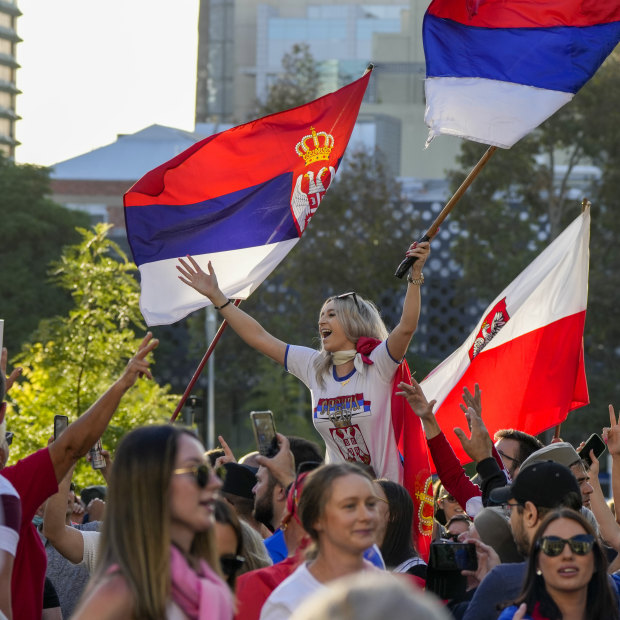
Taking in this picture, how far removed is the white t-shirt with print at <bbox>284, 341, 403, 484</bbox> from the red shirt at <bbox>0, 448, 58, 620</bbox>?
7.42ft

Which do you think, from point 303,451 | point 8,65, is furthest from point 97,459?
point 8,65

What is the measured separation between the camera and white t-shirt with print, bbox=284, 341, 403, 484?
22.8ft

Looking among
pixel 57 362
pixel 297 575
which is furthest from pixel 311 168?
pixel 57 362

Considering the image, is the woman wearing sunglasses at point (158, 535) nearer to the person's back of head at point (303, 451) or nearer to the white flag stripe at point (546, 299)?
the person's back of head at point (303, 451)

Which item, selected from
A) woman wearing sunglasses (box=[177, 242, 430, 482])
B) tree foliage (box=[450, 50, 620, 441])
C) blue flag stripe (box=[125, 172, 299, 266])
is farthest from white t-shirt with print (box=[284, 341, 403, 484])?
Result: tree foliage (box=[450, 50, 620, 441])

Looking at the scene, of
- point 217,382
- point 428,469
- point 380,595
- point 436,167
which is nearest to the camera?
point 380,595

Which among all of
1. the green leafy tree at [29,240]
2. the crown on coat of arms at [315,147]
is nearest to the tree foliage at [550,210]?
the green leafy tree at [29,240]

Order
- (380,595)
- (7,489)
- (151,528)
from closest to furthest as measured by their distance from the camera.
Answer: (380,595)
(151,528)
(7,489)

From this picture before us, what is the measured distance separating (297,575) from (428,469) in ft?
8.81

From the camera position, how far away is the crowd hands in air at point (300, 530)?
11.7 ft

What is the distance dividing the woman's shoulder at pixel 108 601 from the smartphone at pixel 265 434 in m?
2.29

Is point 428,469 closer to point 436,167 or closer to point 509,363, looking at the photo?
point 509,363

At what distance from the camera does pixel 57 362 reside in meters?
18.3

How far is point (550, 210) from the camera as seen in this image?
30500 millimetres
